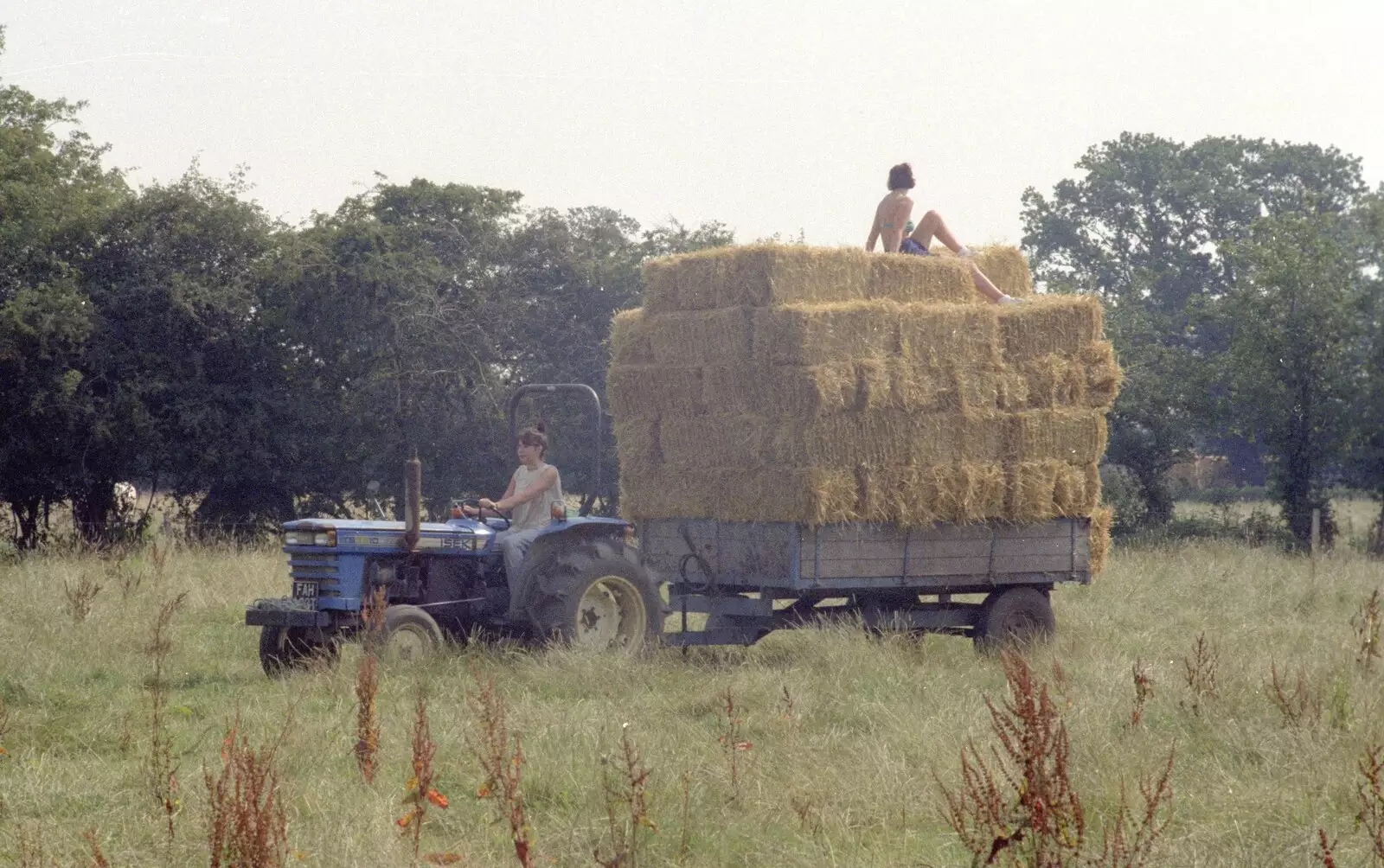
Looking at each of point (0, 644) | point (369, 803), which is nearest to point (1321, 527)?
point (0, 644)

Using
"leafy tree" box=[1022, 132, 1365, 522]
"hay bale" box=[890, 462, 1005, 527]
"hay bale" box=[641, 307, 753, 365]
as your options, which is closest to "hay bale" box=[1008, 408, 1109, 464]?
"hay bale" box=[890, 462, 1005, 527]

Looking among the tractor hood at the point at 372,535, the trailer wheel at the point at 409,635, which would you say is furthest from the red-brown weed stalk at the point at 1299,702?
the tractor hood at the point at 372,535

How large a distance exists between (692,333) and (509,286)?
1360 cm

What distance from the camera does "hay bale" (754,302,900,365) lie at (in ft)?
35.3

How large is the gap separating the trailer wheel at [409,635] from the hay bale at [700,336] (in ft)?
8.63

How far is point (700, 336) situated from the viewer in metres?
11.4

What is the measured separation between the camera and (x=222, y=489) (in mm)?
22531

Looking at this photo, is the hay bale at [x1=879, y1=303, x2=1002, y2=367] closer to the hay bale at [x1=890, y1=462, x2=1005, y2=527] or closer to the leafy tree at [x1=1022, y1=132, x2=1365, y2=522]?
the hay bale at [x1=890, y1=462, x2=1005, y2=527]

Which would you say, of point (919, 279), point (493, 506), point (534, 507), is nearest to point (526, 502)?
point (534, 507)

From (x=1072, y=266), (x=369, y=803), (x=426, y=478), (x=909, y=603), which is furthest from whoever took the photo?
(x=1072, y=266)

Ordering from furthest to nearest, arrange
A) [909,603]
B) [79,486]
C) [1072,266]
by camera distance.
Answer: [1072,266]
[79,486]
[909,603]

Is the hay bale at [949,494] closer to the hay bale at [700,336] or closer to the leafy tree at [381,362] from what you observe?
the hay bale at [700,336]

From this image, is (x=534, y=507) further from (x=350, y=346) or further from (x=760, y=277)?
(x=350, y=346)

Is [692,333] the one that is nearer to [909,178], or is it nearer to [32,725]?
[909,178]
